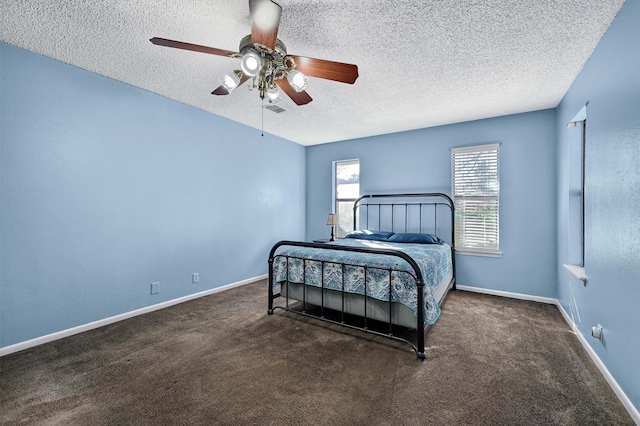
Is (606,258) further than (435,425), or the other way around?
(606,258)

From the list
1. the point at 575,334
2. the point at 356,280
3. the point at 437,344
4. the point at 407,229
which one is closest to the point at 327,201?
the point at 407,229

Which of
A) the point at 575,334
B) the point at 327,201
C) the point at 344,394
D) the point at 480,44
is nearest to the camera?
the point at 344,394

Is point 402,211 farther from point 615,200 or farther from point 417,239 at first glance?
point 615,200

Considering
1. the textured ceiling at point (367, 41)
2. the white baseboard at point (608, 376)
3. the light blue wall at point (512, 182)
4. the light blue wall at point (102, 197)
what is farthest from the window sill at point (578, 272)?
the light blue wall at point (102, 197)

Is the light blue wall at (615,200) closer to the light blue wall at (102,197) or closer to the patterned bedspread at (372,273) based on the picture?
the patterned bedspread at (372,273)

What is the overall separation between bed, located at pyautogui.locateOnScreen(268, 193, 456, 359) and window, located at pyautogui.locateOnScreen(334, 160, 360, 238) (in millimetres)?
1210

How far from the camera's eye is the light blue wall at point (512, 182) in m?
3.66

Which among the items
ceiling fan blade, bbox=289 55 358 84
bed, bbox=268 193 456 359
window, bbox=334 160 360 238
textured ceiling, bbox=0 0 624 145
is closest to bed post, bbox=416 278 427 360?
bed, bbox=268 193 456 359

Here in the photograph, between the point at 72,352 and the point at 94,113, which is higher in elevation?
the point at 94,113

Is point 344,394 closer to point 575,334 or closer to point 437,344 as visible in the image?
point 437,344

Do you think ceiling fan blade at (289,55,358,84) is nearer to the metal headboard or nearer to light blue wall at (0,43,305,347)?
light blue wall at (0,43,305,347)

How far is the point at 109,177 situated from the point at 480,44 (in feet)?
12.4

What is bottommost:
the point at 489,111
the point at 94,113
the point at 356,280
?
the point at 356,280

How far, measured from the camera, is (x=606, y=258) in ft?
6.52
